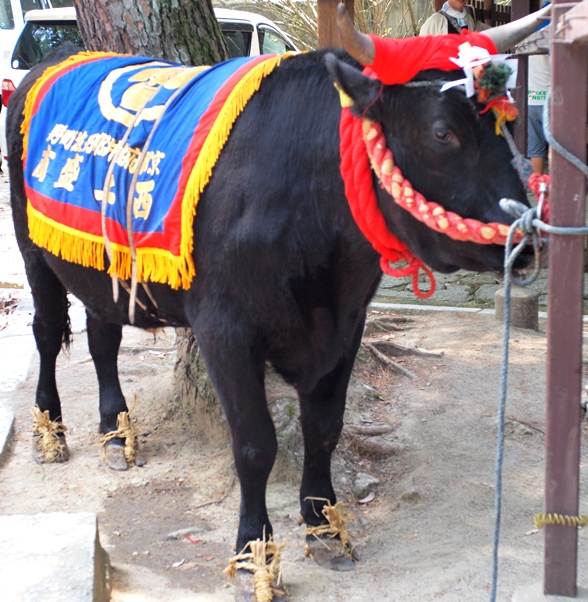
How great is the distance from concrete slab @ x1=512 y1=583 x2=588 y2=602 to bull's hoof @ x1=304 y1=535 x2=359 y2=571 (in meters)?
0.71

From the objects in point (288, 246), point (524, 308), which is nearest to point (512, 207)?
point (288, 246)

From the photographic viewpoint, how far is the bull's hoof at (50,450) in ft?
12.6

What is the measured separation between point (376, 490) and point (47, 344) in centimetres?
169

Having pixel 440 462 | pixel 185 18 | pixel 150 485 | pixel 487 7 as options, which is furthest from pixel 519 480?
pixel 487 7

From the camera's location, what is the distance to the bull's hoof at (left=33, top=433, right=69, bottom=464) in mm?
3852

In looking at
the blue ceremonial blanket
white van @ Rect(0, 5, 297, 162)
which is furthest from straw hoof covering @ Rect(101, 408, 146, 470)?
white van @ Rect(0, 5, 297, 162)

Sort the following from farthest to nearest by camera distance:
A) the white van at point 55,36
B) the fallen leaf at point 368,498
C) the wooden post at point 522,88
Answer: the white van at point 55,36, the wooden post at point 522,88, the fallen leaf at point 368,498

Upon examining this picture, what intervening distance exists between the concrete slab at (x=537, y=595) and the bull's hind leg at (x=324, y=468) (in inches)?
28.2

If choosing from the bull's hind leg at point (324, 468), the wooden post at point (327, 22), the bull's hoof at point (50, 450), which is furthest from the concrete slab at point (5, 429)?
the wooden post at point (327, 22)

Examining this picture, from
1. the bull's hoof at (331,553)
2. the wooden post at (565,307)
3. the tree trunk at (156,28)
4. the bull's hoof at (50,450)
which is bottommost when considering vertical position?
the bull's hoof at (331,553)

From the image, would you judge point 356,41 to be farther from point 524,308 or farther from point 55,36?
point 55,36

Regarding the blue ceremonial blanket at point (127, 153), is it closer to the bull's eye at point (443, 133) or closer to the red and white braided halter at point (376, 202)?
the red and white braided halter at point (376, 202)

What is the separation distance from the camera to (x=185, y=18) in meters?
3.98

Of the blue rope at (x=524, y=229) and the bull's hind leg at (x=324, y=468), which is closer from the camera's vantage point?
the blue rope at (x=524, y=229)
